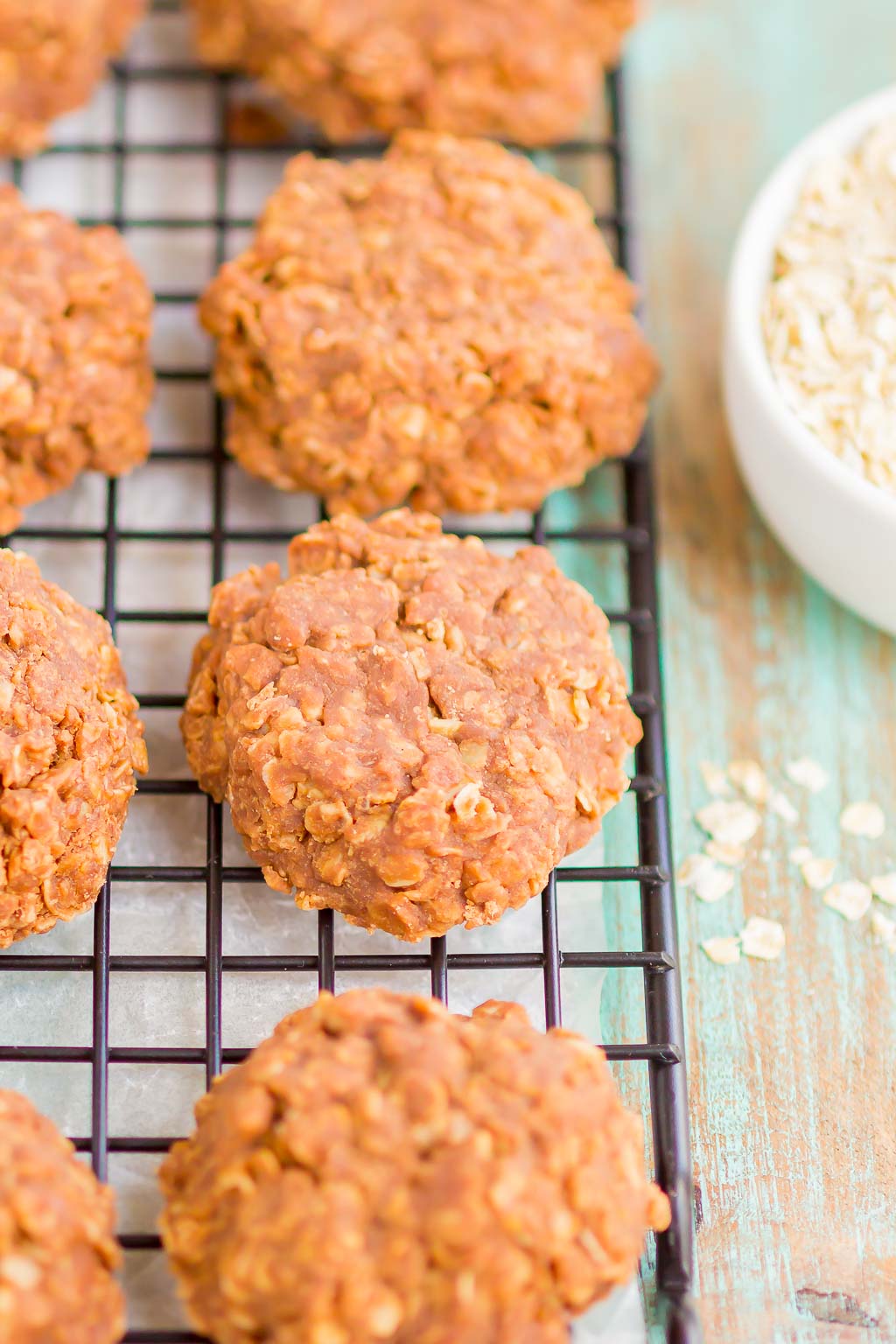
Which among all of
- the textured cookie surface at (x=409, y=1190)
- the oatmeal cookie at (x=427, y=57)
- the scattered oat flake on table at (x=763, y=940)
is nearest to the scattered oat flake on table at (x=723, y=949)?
the scattered oat flake on table at (x=763, y=940)

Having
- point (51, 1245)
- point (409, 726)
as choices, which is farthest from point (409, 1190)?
point (409, 726)

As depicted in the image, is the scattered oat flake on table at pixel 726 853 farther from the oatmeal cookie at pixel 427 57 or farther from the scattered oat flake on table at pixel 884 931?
the oatmeal cookie at pixel 427 57

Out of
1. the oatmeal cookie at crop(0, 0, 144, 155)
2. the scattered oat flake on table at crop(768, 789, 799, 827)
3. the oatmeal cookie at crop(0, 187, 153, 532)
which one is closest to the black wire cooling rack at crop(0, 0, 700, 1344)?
the oatmeal cookie at crop(0, 187, 153, 532)

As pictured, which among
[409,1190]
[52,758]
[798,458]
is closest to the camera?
[409,1190]

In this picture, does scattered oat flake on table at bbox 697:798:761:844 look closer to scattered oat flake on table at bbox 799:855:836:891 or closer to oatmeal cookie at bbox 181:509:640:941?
scattered oat flake on table at bbox 799:855:836:891

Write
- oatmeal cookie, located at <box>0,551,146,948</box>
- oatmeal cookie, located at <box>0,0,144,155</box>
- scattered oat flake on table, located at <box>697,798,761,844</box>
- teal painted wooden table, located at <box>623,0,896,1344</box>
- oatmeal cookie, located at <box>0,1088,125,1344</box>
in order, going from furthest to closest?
oatmeal cookie, located at <box>0,0,144,155</box> → scattered oat flake on table, located at <box>697,798,761,844</box> → teal painted wooden table, located at <box>623,0,896,1344</box> → oatmeal cookie, located at <box>0,551,146,948</box> → oatmeal cookie, located at <box>0,1088,125,1344</box>

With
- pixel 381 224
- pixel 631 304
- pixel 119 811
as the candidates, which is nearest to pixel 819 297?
pixel 631 304

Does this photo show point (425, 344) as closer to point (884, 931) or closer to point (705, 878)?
point (705, 878)
